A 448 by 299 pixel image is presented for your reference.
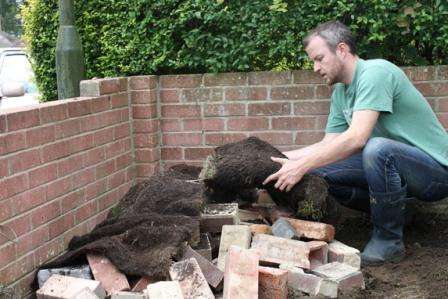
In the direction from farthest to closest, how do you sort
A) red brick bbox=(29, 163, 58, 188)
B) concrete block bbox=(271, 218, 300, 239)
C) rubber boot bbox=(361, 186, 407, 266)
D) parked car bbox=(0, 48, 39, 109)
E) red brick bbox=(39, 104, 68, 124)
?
parked car bbox=(0, 48, 39, 109), rubber boot bbox=(361, 186, 407, 266), concrete block bbox=(271, 218, 300, 239), red brick bbox=(39, 104, 68, 124), red brick bbox=(29, 163, 58, 188)

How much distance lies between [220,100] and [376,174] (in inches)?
54.9

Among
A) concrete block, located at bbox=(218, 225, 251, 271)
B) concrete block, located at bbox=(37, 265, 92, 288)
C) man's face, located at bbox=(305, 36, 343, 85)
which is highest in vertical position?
man's face, located at bbox=(305, 36, 343, 85)

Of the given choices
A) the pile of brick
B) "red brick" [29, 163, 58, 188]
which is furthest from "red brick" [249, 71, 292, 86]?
"red brick" [29, 163, 58, 188]

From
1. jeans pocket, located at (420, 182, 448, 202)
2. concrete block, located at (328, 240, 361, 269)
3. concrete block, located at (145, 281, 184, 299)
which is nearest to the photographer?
concrete block, located at (145, 281, 184, 299)

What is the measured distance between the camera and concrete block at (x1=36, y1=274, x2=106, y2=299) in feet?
9.32

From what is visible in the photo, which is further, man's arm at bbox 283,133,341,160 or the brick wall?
man's arm at bbox 283,133,341,160

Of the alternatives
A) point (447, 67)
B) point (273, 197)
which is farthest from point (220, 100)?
point (447, 67)

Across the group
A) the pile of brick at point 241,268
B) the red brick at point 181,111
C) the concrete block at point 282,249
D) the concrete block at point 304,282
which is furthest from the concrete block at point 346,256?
the red brick at point 181,111

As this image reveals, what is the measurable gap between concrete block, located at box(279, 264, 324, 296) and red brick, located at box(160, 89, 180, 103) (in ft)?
6.28

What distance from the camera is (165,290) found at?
2.76m

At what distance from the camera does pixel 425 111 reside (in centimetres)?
381

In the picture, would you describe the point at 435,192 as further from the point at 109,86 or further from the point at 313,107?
the point at 109,86

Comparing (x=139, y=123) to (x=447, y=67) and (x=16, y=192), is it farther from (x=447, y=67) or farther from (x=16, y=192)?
(x=447, y=67)

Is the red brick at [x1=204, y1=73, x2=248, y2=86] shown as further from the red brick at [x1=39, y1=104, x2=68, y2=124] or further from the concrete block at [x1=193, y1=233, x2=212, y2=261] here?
the concrete block at [x1=193, y1=233, x2=212, y2=261]
